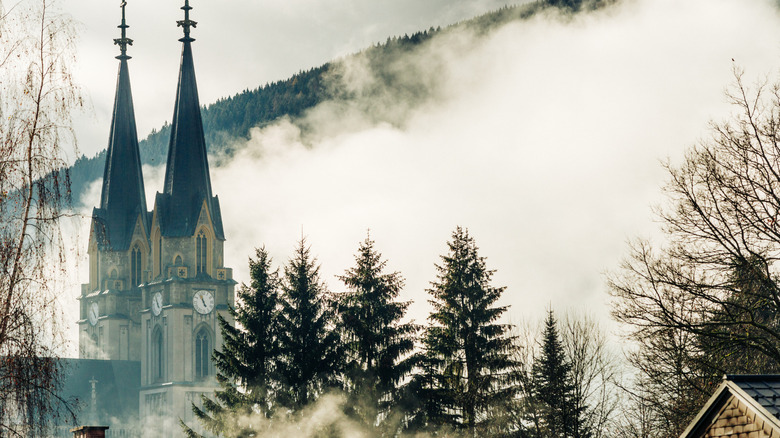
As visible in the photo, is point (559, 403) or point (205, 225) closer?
point (559, 403)

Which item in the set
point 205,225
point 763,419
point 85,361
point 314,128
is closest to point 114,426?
point 85,361

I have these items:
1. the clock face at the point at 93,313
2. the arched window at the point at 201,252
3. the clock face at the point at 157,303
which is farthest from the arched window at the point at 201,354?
the clock face at the point at 93,313

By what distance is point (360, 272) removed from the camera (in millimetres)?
38625

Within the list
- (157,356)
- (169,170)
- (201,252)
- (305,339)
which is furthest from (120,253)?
(305,339)

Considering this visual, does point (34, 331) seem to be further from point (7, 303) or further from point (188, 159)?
point (188, 159)

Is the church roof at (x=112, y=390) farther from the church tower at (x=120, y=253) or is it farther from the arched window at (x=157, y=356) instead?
the arched window at (x=157, y=356)

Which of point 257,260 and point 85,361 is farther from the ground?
point 85,361

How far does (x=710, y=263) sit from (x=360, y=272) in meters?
15.0

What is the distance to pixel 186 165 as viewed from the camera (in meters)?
101

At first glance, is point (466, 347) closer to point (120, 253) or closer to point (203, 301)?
point (203, 301)

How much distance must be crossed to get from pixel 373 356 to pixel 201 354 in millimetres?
67135

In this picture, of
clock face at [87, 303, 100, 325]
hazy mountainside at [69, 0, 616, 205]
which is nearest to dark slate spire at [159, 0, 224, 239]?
clock face at [87, 303, 100, 325]

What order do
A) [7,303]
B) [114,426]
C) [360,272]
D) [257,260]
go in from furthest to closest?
1. [114,426]
2. [257,260]
3. [360,272]
4. [7,303]

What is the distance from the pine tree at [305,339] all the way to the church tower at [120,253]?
63608 millimetres
